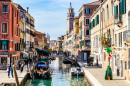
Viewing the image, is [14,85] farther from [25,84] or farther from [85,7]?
Result: [85,7]

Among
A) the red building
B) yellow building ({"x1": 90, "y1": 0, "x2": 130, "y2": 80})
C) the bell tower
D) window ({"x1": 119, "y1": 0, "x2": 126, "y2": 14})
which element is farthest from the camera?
the bell tower

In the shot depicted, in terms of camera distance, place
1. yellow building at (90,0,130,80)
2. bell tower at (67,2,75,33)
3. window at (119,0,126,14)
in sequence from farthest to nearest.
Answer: bell tower at (67,2,75,33) → window at (119,0,126,14) → yellow building at (90,0,130,80)

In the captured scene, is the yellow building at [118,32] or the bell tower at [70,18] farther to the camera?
the bell tower at [70,18]

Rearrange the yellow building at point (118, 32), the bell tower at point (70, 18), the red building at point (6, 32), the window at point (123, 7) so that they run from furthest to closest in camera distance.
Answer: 1. the bell tower at point (70, 18)
2. the red building at point (6, 32)
3. the window at point (123, 7)
4. the yellow building at point (118, 32)

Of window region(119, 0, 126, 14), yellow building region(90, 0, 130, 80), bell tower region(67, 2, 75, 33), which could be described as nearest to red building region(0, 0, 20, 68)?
yellow building region(90, 0, 130, 80)

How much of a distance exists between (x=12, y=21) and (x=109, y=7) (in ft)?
43.1

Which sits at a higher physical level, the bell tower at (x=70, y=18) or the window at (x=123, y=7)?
the bell tower at (x=70, y=18)

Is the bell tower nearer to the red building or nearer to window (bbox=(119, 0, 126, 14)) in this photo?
the red building

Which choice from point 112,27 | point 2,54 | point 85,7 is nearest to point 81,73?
point 112,27

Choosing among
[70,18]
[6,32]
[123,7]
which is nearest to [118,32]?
[123,7]

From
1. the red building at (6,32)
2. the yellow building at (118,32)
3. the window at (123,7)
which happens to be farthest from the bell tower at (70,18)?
the window at (123,7)

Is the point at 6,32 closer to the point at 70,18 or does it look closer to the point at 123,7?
the point at 123,7

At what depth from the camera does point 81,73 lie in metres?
27.9

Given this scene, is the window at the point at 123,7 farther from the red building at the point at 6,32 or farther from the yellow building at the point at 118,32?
the red building at the point at 6,32
